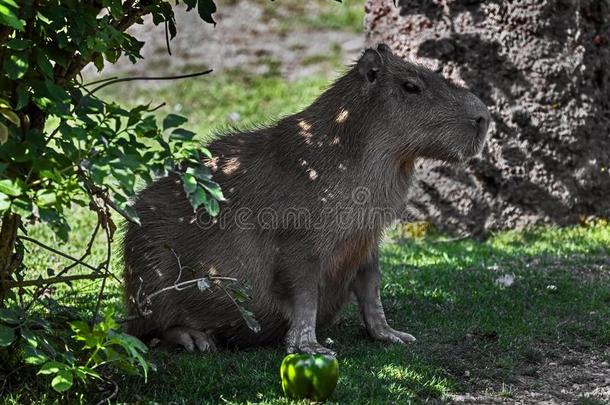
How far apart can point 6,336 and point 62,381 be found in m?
0.29

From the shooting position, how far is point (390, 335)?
218 inches

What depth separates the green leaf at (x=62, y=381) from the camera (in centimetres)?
377

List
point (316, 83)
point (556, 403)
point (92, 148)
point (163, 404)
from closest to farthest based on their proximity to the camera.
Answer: point (92, 148), point (163, 404), point (556, 403), point (316, 83)

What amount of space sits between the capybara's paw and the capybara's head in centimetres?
109

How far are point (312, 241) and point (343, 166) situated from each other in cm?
43

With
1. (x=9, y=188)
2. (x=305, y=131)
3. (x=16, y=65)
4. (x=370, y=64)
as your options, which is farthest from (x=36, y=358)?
(x=370, y=64)

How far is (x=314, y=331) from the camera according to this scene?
17.2ft

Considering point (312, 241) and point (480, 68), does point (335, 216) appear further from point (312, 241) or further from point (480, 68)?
point (480, 68)

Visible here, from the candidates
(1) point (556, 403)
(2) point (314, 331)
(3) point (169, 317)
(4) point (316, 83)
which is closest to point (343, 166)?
(2) point (314, 331)

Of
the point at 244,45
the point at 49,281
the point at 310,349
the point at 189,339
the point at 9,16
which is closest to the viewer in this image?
the point at 9,16

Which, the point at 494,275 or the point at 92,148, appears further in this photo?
the point at 494,275

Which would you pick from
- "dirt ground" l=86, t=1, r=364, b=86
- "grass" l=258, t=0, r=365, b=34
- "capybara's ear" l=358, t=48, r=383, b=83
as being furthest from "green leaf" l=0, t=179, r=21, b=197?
"grass" l=258, t=0, r=365, b=34

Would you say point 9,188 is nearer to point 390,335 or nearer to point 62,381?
point 62,381

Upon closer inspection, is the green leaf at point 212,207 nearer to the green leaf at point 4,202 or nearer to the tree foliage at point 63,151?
the tree foliage at point 63,151
